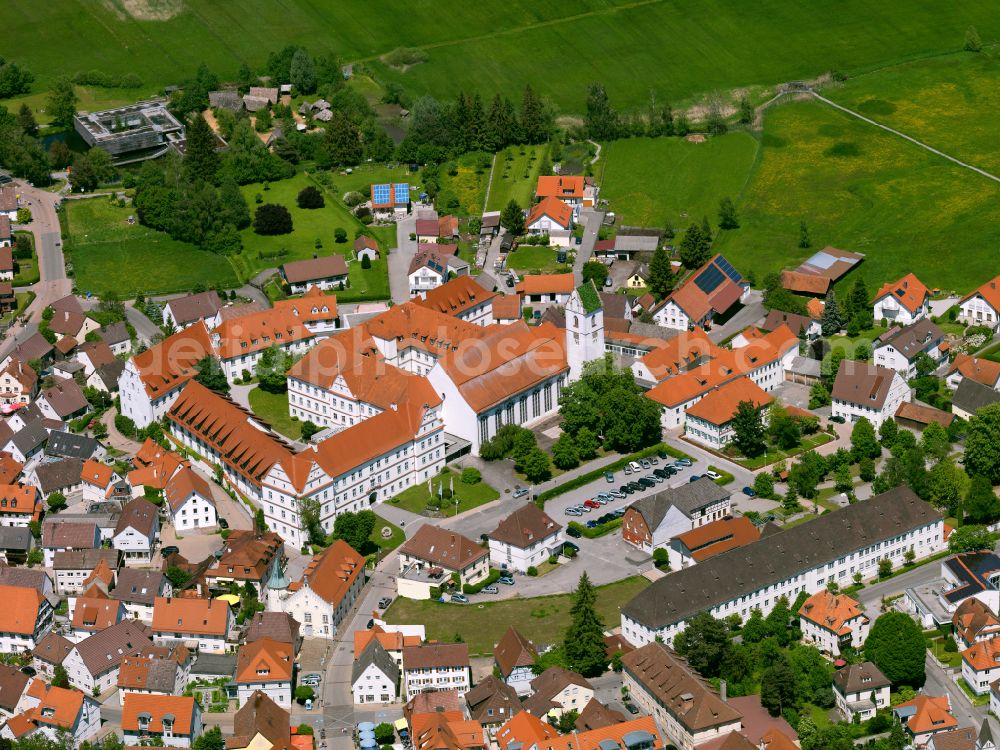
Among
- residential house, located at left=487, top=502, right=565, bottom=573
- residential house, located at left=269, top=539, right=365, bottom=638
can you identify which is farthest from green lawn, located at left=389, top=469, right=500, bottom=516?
residential house, located at left=269, top=539, right=365, bottom=638

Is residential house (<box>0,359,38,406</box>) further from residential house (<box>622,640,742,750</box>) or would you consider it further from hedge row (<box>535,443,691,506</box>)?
residential house (<box>622,640,742,750</box>)

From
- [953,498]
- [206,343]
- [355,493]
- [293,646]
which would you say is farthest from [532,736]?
[206,343]

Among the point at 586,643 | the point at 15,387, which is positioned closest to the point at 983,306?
the point at 586,643

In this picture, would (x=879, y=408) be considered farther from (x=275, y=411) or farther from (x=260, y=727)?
(x=260, y=727)

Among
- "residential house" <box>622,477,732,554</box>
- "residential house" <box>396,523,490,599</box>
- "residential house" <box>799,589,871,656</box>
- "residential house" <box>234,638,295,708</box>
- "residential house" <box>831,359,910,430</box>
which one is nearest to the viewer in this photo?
"residential house" <box>234,638,295,708</box>

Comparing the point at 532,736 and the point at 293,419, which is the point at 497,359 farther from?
the point at 532,736

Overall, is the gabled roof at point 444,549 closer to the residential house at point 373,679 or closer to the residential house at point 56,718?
the residential house at point 373,679
